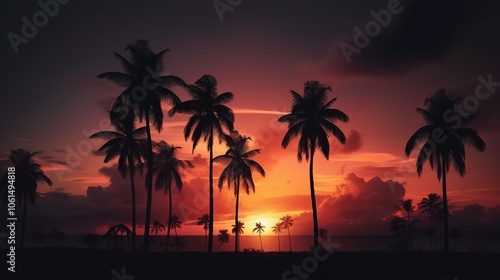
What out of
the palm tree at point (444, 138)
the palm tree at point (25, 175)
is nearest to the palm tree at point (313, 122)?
the palm tree at point (444, 138)

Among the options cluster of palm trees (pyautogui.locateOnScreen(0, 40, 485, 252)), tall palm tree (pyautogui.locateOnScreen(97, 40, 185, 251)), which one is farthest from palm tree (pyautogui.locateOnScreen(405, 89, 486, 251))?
tall palm tree (pyautogui.locateOnScreen(97, 40, 185, 251))

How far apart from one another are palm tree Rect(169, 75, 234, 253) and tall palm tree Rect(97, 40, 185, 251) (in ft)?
8.54

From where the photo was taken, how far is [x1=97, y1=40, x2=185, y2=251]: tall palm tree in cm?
3553

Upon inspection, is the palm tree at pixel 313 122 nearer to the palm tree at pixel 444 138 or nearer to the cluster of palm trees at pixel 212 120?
the cluster of palm trees at pixel 212 120

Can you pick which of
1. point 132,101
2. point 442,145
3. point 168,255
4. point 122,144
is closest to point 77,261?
point 168,255

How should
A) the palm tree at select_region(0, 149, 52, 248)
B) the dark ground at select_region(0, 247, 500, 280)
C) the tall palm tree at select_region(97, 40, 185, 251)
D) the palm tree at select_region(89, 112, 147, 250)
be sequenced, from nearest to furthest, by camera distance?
the dark ground at select_region(0, 247, 500, 280)
the tall palm tree at select_region(97, 40, 185, 251)
the palm tree at select_region(89, 112, 147, 250)
the palm tree at select_region(0, 149, 52, 248)

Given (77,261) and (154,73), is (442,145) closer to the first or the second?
(154,73)

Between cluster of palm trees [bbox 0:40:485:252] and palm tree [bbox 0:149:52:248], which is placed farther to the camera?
palm tree [bbox 0:149:52:248]

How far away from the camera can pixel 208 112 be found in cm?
3928

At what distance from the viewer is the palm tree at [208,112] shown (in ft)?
127

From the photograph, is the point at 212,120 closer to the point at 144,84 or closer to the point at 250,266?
the point at 144,84

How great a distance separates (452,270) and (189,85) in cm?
2722

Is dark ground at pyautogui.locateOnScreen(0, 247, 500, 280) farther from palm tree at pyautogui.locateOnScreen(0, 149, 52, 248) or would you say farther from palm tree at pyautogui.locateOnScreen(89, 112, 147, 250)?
palm tree at pyautogui.locateOnScreen(0, 149, 52, 248)

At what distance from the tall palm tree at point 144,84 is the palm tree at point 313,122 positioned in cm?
1199
